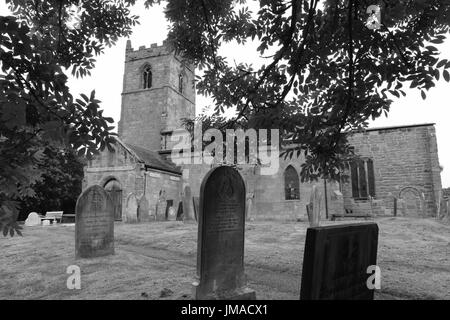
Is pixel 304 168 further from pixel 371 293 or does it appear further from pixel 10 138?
pixel 10 138

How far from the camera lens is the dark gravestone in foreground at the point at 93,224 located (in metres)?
8.16

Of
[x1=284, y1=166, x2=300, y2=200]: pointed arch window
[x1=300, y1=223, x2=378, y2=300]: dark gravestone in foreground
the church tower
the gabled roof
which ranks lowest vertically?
[x1=300, y1=223, x2=378, y2=300]: dark gravestone in foreground

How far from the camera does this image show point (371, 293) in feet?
13.8

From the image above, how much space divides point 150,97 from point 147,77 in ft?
9.12

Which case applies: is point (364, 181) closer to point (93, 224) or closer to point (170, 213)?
point (170, 213)

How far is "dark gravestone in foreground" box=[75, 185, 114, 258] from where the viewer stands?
816 cm

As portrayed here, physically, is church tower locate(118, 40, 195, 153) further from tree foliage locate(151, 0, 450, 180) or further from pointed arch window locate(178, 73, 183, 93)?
tree foliage locate(151, 0, 450, 180)

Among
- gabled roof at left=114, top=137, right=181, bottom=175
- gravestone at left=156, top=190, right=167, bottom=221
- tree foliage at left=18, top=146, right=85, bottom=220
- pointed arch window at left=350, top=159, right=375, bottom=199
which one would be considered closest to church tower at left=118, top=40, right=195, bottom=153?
gabled roof at left=114, top=137, right=181, bottom=175

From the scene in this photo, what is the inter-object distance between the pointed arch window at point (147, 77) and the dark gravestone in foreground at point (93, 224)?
2887 cm

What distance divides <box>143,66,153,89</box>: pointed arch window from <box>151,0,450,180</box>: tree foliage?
31.2 meters

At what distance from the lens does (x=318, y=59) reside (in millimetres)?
5062

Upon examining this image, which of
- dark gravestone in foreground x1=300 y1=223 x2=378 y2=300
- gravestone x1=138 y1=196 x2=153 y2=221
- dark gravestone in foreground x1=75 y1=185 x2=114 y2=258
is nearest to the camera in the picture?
dark gravestone in foreground x1=300 y1=223 x2=378 y2=300

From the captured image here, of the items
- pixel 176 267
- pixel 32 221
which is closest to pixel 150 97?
pixel 32 221

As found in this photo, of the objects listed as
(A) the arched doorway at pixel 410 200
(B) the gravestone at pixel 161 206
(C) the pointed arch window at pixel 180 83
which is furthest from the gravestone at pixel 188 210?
(C) the pointed arch window at pixel 180 83
